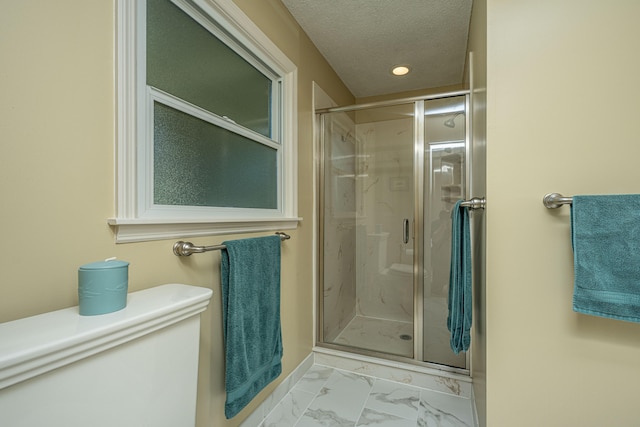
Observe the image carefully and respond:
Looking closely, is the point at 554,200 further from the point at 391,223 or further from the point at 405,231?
the point at 391,223

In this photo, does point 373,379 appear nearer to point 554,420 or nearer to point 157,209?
point 554,420

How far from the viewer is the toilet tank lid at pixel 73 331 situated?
18.2 inches

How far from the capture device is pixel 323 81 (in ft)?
7.22

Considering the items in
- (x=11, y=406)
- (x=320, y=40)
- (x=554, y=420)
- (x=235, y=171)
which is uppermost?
(x=320, y=40)

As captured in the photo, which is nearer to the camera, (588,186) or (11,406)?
(11,406)

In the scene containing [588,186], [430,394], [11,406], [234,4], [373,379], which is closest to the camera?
[11,406]

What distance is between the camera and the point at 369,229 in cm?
255

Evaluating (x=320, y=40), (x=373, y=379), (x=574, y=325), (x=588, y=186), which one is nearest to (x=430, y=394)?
(x=373, y=379)

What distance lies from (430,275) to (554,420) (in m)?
0.96

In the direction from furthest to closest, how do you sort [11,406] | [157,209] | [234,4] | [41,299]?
[234,4] < [157,209] < [41,299] < [11,406]

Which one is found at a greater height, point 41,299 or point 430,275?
point 41,299

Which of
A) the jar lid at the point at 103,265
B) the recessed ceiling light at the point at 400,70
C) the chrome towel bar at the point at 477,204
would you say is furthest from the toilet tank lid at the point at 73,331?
the recessed ceiling light at the point at 400,70

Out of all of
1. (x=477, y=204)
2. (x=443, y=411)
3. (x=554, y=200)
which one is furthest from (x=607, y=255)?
(x=443, y=411)

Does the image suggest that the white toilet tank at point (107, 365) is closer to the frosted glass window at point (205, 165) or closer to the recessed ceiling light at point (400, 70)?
the frosted glass window at point (205, 165)
